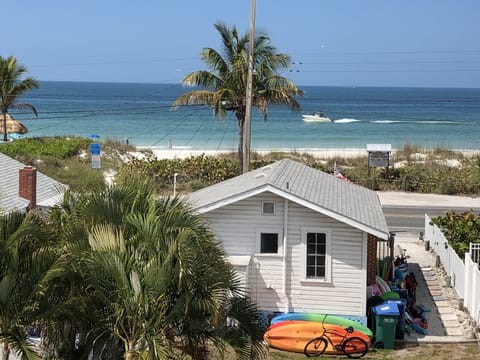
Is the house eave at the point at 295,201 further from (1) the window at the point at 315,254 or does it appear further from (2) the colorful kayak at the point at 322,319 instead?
(2) the colorful kayak at the point at 322,319

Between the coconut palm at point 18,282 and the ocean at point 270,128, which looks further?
the ocean at point 270,128

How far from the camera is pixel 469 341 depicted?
1834 centimetres

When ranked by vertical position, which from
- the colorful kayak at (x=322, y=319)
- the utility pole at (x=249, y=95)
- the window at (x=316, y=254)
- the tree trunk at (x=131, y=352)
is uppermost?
the utility pole at (x=249, y=95)

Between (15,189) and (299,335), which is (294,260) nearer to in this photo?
(299,335)

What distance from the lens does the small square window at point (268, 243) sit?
19297 millimetres

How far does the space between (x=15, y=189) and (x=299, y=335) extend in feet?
34.3

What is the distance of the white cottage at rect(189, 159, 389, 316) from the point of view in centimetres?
1877

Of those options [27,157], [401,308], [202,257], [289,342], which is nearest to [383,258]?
[401,308]

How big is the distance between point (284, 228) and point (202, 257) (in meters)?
8.70

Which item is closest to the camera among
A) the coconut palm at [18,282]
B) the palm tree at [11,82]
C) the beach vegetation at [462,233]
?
the coconut palm at [18,282]

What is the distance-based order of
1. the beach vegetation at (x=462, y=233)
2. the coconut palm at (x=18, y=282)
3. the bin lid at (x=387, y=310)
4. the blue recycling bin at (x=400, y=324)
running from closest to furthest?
the coconut palm at (x=18, y=282)
the bin lid at (x=387, y=310)
the blue recycling bin at (x=400, y=324)
the beach vegetation at (x=462, y=233)

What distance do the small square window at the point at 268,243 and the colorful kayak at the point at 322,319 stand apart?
166cm

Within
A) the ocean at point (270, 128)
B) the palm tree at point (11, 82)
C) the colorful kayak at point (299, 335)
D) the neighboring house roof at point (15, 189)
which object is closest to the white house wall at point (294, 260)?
the colorful kayak at point (299, 335)

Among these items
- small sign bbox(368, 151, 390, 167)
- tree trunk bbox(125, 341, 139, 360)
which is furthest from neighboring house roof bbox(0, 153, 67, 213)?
small sign bbox(368, 151, 390, 167)
